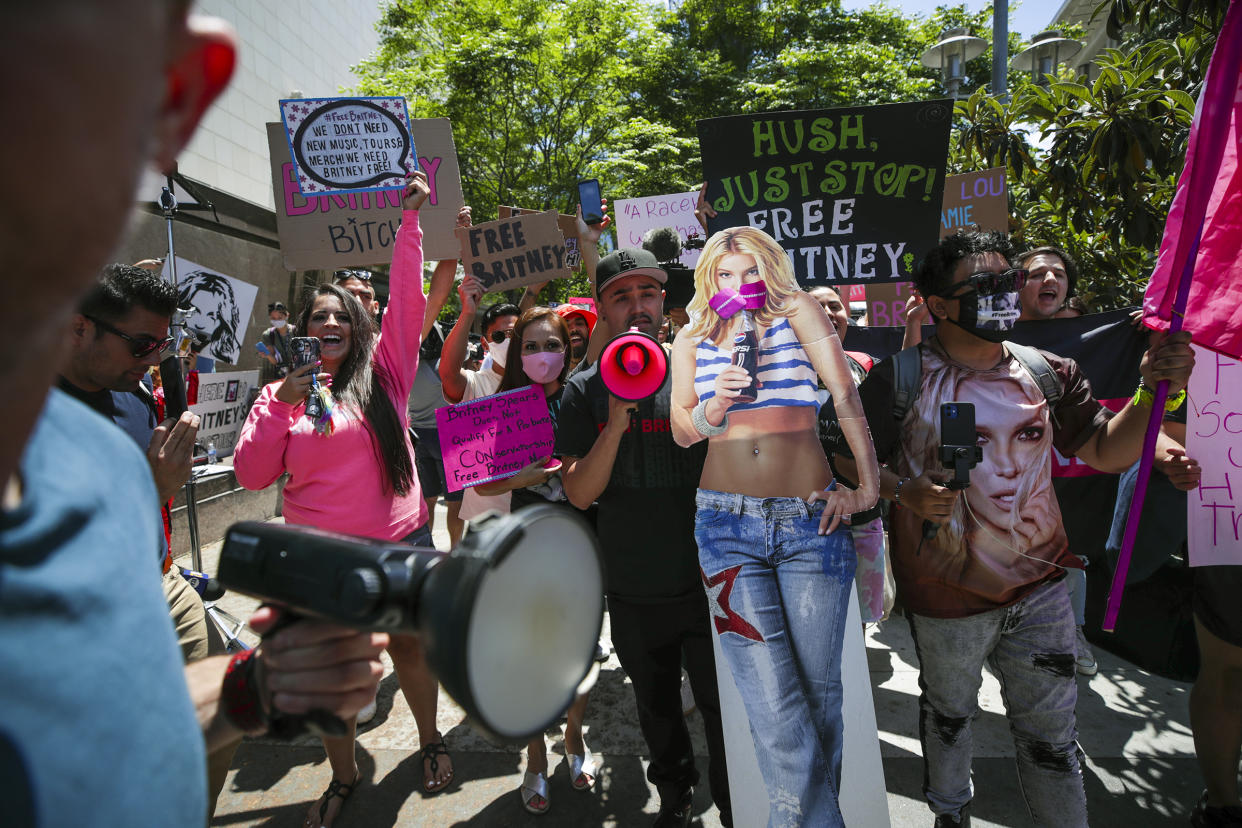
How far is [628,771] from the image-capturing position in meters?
3.08

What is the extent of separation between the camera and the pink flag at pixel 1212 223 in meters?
2.18

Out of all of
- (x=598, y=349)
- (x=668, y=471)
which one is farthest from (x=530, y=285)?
(x=668, y=471)

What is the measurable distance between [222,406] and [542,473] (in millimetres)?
3698

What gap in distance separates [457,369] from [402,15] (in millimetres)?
14775

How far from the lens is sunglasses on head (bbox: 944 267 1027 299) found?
2.29 m

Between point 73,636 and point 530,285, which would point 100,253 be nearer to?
point 73,636

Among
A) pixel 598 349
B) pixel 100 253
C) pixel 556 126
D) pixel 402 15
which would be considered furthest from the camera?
pixel 402 15

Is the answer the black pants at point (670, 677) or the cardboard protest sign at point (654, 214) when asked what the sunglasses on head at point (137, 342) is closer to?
the black pants at point (670, 677)

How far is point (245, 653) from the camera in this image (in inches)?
41.4

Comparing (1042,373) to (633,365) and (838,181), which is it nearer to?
(838,181)

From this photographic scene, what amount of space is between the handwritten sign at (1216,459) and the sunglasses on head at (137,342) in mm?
3825

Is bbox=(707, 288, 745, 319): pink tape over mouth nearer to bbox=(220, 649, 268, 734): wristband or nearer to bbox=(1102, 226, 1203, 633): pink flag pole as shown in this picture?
bbox=(1102, 226, 1203, 633): pink flag pole

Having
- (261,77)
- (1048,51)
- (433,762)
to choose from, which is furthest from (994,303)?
(261,77)

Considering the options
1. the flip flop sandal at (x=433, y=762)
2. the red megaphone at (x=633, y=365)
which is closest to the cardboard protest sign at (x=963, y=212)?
the red megaphone at (x=633, y=365)
